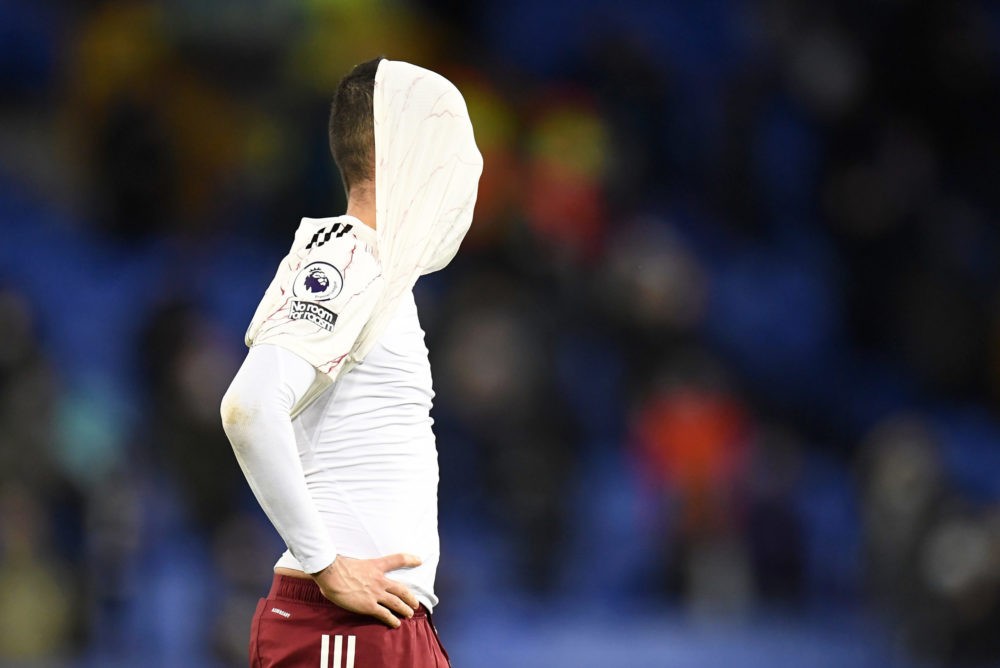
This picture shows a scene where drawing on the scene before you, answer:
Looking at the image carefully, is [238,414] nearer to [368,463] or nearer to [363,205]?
[368,463]

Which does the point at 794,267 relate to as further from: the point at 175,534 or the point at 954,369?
the point at 175,534

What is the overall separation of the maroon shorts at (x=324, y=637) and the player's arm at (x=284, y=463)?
2.3 inches

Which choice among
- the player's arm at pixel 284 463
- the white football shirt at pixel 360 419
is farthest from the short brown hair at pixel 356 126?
the player's arm at pixel 284 463

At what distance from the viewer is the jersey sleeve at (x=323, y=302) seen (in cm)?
271

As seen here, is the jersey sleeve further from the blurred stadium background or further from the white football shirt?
the blurred stadium background

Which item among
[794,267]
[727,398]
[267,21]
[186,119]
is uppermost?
[267,21]

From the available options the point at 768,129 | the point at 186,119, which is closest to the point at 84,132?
the point at 186,119

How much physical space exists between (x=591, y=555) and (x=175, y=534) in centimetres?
227

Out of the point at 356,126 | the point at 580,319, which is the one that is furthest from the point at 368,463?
the point at 580,319

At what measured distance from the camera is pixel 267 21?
988 centimetres

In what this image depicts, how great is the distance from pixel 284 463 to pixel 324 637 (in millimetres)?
372

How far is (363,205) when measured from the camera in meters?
2.95

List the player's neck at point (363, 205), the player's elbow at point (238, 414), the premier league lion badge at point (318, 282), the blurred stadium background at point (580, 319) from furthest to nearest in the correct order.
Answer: the blurred stadium background at point (580, 319) → the player's neck at point (363, 205) → the premier league lion badge at point (318, 282) → the player's elbow at point (238, 414)

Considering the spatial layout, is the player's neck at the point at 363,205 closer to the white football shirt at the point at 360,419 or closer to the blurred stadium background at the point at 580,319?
the white football shirt at the point at 360,419
